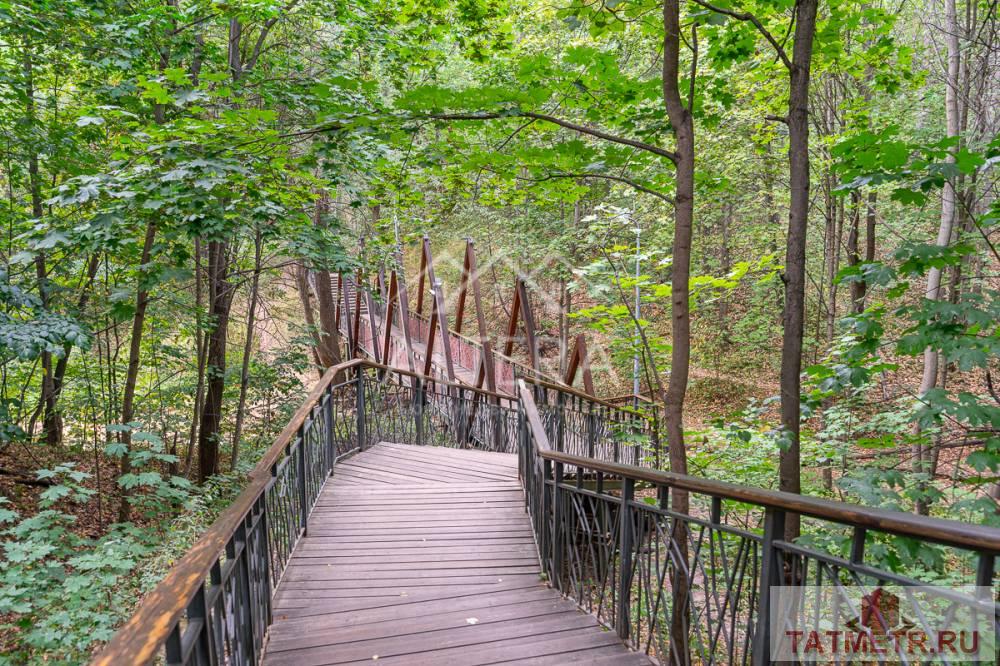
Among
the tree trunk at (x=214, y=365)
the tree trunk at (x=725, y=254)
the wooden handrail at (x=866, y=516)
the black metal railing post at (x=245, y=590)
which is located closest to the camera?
the wooden handrail at (x=866, y=516)

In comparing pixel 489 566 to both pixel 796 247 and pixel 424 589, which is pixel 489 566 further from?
pixel 796 247

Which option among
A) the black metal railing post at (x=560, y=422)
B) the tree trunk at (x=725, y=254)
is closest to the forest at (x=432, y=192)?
the black metal railing post at (x=560, y=422)

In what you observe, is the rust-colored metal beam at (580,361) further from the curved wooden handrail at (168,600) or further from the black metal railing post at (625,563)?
the curved wooden handrail at (168,600)

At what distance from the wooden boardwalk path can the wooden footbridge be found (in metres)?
0.01

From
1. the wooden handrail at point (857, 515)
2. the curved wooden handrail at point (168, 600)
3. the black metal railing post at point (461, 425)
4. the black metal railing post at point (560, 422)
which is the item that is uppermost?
the wooden handrail at point (857, 515)

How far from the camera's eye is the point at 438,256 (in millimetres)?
23547

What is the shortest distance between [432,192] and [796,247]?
152 inches

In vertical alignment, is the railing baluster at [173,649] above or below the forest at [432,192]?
below

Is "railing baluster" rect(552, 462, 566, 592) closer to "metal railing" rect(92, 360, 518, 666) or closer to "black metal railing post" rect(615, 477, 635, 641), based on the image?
"black metal railing post" rect(615, 477, 635, 641)

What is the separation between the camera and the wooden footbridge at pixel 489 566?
1.70 metres

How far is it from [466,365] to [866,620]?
35.3 ft

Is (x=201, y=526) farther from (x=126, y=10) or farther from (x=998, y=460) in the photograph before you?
(x=998, y=460)

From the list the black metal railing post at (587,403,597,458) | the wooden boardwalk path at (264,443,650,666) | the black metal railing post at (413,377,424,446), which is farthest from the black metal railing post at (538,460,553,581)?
the black metal railing post at (413,377,424,446)

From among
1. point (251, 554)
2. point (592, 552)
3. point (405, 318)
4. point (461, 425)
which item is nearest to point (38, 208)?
point (405, 318)
